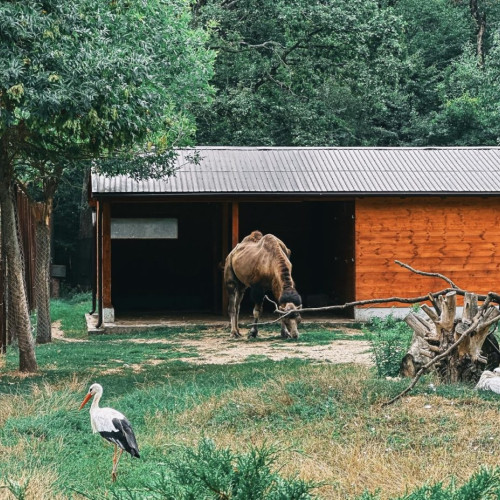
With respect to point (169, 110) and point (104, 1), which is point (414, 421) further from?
point (169, 110)

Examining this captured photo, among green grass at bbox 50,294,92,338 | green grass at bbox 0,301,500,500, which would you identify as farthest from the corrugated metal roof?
green grass at bbox 0,301,500,500

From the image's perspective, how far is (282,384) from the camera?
9.65 m

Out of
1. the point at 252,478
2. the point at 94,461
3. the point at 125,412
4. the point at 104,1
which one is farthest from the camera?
the point at 104,1

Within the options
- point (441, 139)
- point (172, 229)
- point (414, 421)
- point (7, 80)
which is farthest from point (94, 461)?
point (441, 139)

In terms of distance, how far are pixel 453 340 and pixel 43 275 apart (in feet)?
30.0

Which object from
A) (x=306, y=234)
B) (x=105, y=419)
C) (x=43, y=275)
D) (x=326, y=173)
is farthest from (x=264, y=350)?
(x=306, y=234)

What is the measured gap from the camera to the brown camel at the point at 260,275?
1667 cm

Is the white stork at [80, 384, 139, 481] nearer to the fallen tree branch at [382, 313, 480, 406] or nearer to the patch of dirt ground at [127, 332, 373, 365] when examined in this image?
the fallen tree branch at [382, 313, 480, 406]

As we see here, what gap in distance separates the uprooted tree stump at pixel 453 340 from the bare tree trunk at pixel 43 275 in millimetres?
8372

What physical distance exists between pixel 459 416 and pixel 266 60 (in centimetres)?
2288

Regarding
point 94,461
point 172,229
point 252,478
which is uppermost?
point 172,229

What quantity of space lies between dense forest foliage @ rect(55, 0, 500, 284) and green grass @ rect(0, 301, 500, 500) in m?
16.2

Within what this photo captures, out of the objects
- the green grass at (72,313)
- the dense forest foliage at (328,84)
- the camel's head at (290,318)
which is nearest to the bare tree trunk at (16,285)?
the camel's head at (290,318)

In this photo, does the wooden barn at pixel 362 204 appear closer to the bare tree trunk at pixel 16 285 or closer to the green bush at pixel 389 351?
the bare tree trunk at pixel 16 285
